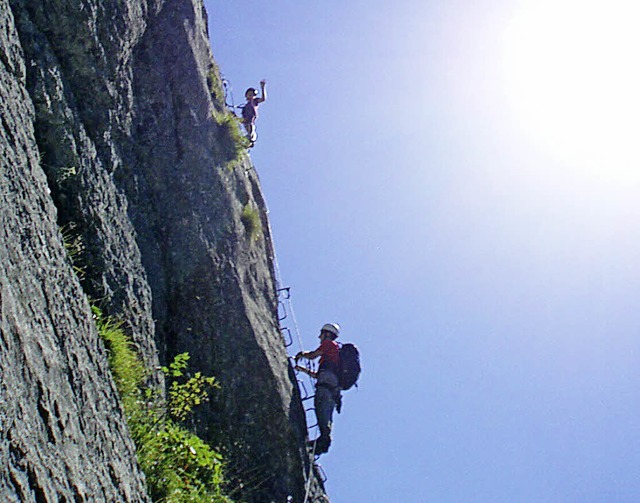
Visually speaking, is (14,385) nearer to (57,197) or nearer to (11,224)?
(11,224)

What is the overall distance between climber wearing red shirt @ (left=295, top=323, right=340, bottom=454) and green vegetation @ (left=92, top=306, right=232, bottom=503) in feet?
13.8

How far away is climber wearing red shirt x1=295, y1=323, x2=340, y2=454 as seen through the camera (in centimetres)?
1320

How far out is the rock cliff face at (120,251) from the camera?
5320 millimetres

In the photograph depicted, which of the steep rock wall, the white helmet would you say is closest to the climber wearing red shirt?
the white helmet

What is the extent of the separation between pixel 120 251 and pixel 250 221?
4.90 m

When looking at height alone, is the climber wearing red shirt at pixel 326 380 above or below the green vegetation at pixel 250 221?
below

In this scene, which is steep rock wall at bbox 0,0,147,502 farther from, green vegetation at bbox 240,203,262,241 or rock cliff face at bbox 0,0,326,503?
green vegetation at bbox 240,203,262,241

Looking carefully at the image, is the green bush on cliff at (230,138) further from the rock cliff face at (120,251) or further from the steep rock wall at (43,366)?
the steep rock wall at (43,366)

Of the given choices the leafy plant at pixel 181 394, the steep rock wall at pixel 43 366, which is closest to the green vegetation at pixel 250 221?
the leafy plant at pixel 181 394

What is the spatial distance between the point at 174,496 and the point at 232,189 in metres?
7.33

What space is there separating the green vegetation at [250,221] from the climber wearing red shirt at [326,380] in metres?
2.31

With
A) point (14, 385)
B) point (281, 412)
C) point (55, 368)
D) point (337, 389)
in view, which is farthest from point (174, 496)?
point (337, 389)

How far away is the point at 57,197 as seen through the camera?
28.3 feet

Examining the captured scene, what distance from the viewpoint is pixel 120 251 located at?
948cm
